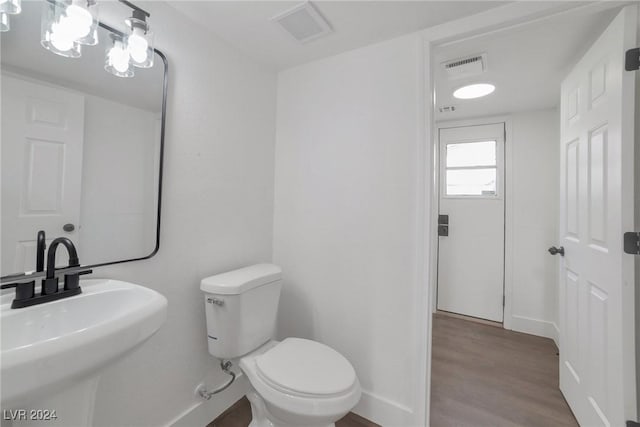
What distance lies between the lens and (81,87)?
3.29 ft

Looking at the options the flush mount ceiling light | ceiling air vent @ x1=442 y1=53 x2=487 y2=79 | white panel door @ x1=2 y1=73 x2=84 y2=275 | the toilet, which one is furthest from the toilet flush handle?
the flush mount ceiling light

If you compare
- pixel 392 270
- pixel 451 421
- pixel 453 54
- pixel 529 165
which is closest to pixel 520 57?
pixel 453 54

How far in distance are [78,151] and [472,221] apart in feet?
10.1

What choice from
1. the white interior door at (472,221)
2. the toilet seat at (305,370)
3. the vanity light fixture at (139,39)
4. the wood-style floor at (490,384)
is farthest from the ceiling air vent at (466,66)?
the wood-style floor at (490,384)

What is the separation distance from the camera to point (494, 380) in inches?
72.9

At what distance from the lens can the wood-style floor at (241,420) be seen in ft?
4.78

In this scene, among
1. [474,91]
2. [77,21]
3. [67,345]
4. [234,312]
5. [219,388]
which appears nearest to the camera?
[67,345]

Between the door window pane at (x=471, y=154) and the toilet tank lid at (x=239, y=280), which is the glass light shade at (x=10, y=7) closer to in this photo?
the toilet tank lid at (x=239, y=280)

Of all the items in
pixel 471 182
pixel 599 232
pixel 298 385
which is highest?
pixel 471 182

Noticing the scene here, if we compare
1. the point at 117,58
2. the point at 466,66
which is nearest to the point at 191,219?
the point at 117,58

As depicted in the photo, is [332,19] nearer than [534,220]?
Yes

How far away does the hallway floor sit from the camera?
1.53 m

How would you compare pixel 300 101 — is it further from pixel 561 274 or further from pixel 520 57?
pixel 561 274

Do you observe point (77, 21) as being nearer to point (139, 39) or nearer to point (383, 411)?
point (139, 39)
